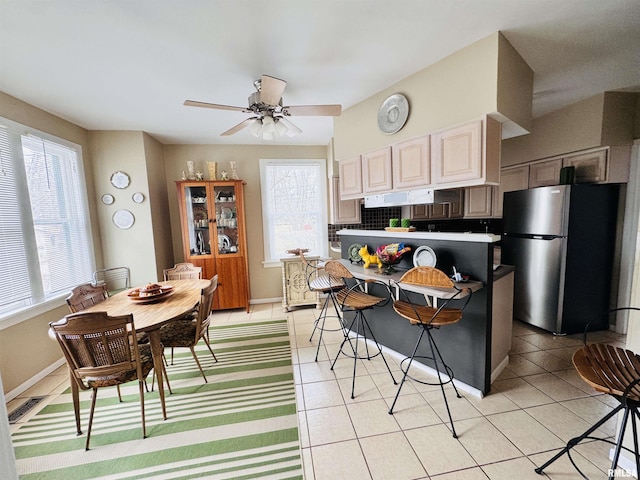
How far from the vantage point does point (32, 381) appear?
98.6 inches

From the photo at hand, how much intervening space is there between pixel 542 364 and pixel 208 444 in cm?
290

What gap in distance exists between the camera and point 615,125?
2.83m

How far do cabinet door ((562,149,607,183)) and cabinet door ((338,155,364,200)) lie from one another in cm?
241

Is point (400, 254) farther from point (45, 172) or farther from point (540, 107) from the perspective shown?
point (45, 172)

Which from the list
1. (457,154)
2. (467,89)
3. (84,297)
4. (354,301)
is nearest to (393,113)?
(467,89)

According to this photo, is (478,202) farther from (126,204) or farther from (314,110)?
(126,204)

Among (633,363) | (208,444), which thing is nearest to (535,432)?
(633,363)

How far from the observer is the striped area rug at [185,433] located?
1.63m

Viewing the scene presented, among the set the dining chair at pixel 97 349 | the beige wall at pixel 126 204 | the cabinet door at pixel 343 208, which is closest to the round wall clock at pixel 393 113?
the cabinet door at pixel 343 208

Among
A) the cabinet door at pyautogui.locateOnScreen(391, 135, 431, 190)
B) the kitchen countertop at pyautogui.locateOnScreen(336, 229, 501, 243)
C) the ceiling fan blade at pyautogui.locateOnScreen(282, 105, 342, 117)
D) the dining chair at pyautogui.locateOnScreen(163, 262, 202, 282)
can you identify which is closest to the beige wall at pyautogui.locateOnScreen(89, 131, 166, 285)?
the dining chair at pyautogui.locateOnScreen(163, 262, 202, 282)

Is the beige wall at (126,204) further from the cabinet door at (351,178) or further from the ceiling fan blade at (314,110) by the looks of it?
the cabinet door at (351,178)

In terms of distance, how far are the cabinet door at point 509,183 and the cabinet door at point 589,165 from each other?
46cm

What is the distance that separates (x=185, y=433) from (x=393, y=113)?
10.5ft

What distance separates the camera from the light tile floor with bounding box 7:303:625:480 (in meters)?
1.56
